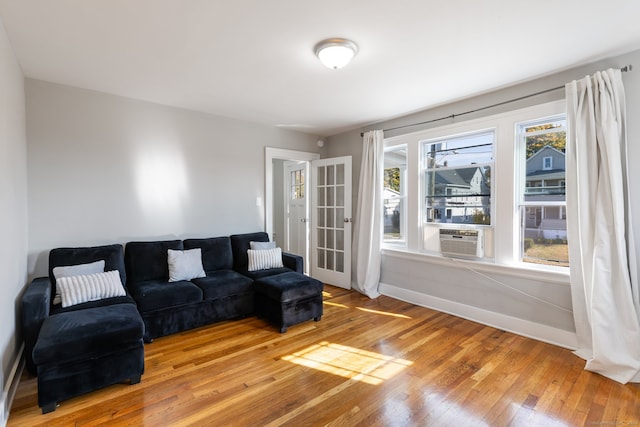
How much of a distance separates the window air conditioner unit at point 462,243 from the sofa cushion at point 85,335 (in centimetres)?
311

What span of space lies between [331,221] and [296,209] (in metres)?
1.08

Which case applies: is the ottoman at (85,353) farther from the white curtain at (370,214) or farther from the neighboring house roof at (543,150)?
the neighboring house roof at (543,150)

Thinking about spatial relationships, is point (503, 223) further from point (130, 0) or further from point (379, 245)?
point (130, 0)

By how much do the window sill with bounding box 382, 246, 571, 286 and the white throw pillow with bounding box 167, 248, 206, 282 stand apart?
2.45 m

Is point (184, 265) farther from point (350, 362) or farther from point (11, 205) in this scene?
point (350, 362)

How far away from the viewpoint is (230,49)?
7.61 ft

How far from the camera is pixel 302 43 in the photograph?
2.23 meters

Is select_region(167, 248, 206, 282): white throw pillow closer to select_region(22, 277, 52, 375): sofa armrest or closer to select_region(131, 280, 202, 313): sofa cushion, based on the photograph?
select_region(131, 280, 202, 313): sofa cushion

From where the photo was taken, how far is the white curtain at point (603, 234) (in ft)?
7.45

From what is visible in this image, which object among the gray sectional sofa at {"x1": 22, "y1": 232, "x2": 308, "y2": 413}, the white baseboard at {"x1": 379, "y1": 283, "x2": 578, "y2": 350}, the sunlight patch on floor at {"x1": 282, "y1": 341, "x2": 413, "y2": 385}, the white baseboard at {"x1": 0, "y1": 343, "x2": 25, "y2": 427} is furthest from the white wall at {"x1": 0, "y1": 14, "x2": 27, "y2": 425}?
the white baseboard at {"x1": 379, "y1": 283, "x2": 578, "y2": 350}

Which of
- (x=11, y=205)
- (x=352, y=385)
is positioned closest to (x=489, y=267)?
(x=352, y=385)

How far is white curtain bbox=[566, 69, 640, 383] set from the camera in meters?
2.27

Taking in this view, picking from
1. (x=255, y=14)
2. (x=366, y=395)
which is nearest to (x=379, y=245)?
(x=366, y=395)

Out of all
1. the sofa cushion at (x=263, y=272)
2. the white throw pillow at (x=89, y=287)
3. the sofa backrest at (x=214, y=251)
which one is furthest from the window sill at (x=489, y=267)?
the white throw pillow at (x=89, y=287)
